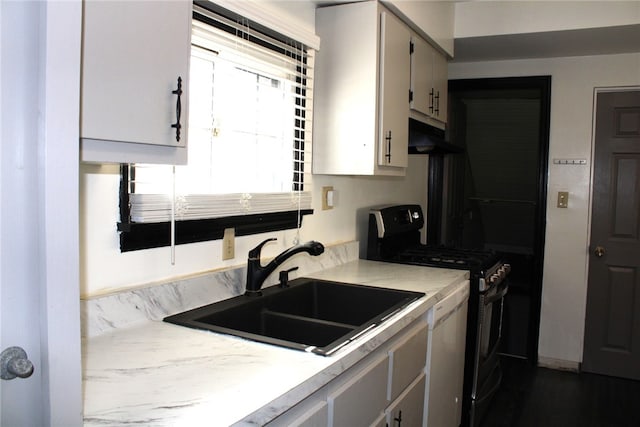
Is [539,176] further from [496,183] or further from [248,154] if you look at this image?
[248,154]

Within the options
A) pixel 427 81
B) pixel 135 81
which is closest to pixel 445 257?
pixel 427 81

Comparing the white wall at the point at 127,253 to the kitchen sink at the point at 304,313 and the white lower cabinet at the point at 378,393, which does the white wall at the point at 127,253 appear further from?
the white lower cabinet at the point at 378,393

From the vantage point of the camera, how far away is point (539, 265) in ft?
12.9

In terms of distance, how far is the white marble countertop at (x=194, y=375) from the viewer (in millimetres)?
1009

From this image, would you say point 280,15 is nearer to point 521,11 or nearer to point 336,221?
point 336,221

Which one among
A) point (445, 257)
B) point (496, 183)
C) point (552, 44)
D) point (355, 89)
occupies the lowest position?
point (445, 257)

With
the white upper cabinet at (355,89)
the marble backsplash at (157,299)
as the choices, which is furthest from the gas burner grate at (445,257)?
the marble backsplash at (157,299)

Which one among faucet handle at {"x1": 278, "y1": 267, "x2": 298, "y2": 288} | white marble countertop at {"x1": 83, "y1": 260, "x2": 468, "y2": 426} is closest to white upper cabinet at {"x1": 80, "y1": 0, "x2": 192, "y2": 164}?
white marble countertop at {"x1": 83, "y1": 260, "x2": 468, "y2": 426}

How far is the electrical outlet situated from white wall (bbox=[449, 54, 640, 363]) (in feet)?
9.13

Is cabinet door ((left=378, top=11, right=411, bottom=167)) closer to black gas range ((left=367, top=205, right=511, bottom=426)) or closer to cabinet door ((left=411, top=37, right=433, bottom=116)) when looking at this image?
cabinet door ((left=411, top=37, right=433, bottom=116))

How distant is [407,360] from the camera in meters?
1.92

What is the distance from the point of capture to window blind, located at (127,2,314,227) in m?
1.61

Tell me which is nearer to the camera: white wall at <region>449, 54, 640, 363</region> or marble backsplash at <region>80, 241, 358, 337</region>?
marble backsplash at <region>80, 241, 358, 337</region>

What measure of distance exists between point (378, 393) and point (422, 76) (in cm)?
184
